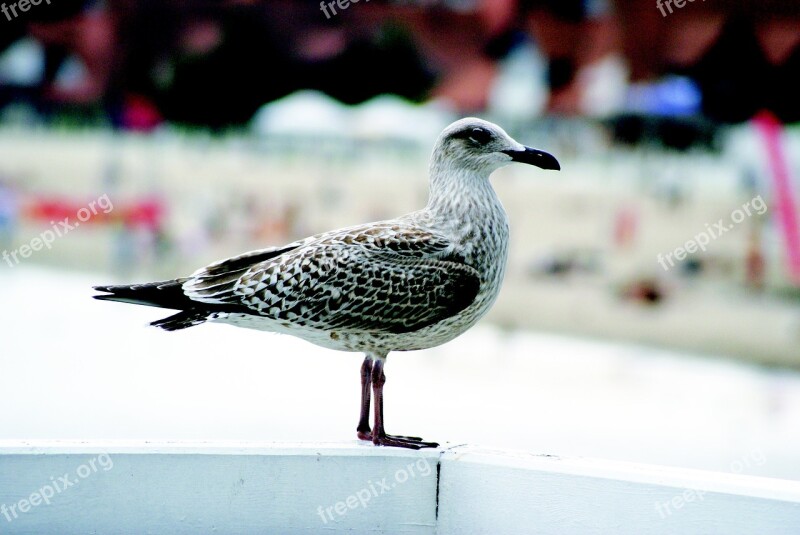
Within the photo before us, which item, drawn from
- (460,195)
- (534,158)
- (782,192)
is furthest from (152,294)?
(782,192)

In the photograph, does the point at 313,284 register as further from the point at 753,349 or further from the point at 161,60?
the point at 161,60

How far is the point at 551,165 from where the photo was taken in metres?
3.05

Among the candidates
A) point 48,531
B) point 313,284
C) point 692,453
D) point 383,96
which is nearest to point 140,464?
point 48,531

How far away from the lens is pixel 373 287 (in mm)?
2928

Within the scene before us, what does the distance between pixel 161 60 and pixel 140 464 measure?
1303 inches

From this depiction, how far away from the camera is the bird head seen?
3.06 m

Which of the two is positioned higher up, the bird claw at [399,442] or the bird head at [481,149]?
the bird head at [481,149]

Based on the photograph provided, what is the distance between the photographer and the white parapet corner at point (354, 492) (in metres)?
2.34
